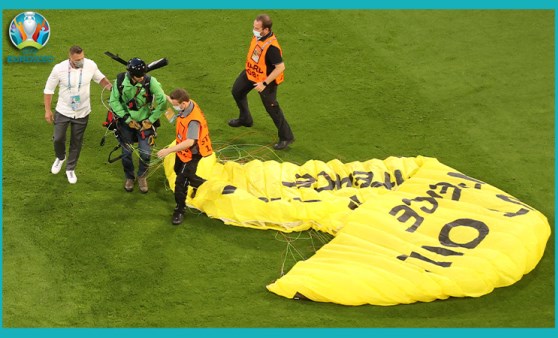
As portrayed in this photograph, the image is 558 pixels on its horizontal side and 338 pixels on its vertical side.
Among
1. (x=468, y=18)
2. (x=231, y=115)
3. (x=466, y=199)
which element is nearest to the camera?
(x=466, y=199)

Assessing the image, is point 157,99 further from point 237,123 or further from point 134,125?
point 237,123

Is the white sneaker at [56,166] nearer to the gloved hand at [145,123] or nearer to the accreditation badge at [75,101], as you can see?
the accreditation badge at [75,101]

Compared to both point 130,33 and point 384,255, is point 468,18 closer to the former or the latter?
point 130,33

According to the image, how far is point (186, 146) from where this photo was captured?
34.6 feet

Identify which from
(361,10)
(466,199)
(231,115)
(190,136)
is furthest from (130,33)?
(466,199)

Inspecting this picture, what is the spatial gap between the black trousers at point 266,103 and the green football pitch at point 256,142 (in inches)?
8.1

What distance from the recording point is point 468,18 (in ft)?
A: 50.2

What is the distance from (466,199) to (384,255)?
130 cm

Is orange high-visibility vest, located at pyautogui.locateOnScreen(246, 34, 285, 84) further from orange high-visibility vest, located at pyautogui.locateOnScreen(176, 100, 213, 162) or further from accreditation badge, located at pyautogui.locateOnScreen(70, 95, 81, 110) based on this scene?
accreditation badge, located at pyautogui.locateOnScreen(70, 95, 81, 110)

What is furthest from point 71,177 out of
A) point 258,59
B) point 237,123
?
point 258,59

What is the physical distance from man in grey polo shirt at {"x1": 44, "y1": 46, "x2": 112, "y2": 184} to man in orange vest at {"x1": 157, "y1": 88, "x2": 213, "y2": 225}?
1.09 metres

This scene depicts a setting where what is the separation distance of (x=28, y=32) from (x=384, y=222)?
6.27 meters

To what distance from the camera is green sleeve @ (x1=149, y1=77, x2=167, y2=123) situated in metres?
11.1

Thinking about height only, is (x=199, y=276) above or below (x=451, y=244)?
below
